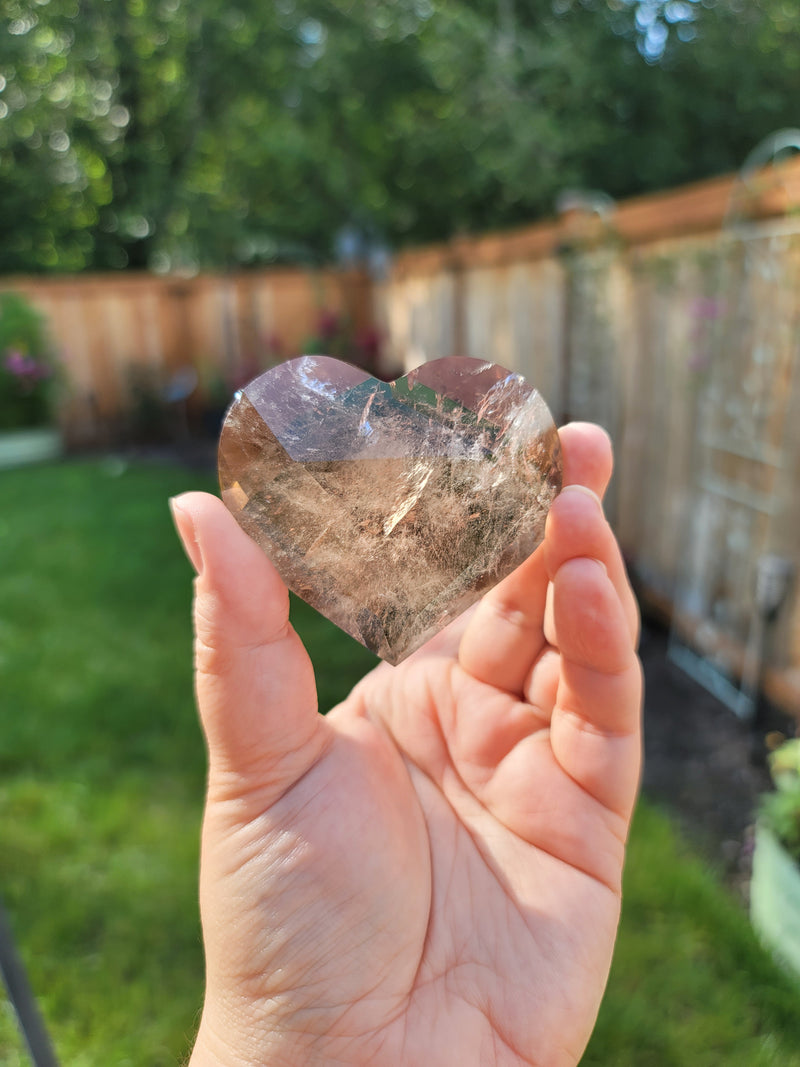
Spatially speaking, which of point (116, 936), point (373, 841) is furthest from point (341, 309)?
point (373, 841)

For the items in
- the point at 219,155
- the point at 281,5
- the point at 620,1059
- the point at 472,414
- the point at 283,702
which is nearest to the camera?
the point at 283,702

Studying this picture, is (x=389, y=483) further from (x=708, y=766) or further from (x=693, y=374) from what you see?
(x=693, y=374)

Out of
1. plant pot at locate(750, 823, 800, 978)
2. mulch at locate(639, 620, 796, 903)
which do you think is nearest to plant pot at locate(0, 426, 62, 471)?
mulch at locate(639, 620, 796, 903)

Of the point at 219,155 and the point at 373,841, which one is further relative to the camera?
the point at 219,155

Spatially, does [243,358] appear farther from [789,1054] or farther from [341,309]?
[789,1054]

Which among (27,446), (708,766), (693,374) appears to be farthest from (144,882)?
(27,446)

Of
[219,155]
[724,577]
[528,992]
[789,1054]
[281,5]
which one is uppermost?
[281,5]

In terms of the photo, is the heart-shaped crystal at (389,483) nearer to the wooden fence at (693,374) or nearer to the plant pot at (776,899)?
the plant pot at (776,899)
